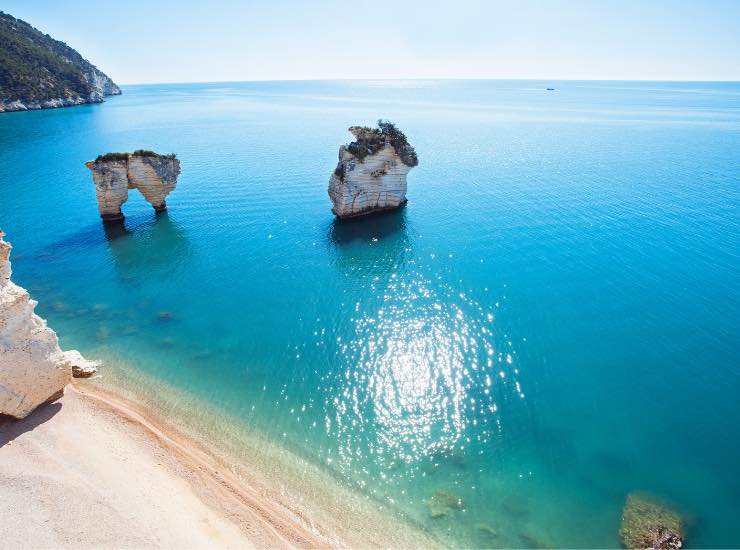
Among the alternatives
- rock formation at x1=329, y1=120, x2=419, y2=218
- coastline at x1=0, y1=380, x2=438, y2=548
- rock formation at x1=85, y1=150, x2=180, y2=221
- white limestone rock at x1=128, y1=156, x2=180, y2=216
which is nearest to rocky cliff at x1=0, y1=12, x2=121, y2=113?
rock formation at x1=85, y1=150, x2=180, y2=221

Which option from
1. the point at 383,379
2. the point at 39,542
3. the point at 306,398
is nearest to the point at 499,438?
the point at 383,379

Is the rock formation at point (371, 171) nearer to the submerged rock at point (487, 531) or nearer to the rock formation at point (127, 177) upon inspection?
the rock formation at point (127, 177)

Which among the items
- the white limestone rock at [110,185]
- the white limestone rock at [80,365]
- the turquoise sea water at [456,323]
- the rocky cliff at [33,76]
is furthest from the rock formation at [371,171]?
the rocky cliff at [33,76]

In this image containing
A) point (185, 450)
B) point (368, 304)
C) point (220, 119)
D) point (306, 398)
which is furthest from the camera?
point (220, 119)

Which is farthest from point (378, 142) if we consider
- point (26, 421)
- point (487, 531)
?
point (487, 531)

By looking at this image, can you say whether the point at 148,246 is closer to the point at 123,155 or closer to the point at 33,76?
the point at 123,155

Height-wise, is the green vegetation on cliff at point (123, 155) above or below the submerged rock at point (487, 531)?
above

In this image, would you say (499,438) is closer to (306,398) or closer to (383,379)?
(383,379)

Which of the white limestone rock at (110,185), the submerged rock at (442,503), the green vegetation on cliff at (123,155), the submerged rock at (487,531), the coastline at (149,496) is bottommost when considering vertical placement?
the submerged rock at (487,531)
